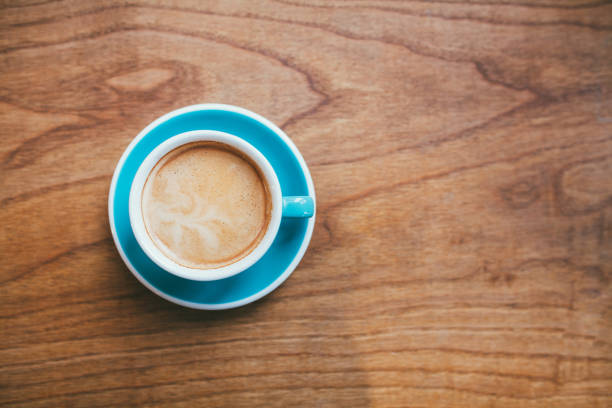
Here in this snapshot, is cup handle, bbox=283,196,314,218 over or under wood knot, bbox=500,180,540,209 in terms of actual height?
over

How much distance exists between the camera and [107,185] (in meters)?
0.76

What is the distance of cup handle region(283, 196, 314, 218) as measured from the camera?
2.19 ft

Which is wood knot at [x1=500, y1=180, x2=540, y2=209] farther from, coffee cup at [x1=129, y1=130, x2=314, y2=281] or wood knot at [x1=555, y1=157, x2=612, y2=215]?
coffee cup at [x1=129, y1=130, x2=314, y2=281]

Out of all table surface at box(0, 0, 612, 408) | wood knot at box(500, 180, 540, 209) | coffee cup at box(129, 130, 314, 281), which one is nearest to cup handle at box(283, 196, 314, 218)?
coffee cup at box(129, 130, 314, 281)

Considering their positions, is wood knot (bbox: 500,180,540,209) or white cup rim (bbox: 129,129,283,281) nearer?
white cup rim (bbox: 129,129,283,281)

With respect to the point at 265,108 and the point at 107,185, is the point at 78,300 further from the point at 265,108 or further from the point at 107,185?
the point at 265,108

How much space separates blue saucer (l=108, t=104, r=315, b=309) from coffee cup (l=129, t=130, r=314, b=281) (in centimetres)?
4

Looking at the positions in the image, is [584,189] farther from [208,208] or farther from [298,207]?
→ [208,208]

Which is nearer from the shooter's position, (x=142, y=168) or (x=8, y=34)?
(x=142, y=168)

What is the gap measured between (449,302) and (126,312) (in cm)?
58

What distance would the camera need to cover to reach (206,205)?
71 cm

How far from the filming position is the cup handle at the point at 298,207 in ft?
2.19

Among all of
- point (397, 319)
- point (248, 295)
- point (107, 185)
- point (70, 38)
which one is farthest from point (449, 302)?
point (70, 38)

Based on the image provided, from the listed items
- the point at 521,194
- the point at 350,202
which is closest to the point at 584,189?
the point at 521,194
